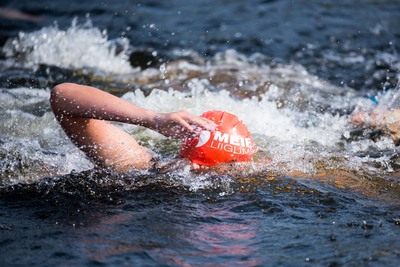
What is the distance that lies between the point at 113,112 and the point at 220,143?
920 mm

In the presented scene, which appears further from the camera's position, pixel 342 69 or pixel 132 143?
pixel 342 69

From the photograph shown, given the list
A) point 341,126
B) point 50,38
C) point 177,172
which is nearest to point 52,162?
point 177,172

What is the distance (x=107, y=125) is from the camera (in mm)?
5207

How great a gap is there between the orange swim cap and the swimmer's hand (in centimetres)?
43

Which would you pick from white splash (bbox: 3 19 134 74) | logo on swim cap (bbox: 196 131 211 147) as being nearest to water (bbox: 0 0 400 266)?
white splash (bbox: 3 19 134 74)

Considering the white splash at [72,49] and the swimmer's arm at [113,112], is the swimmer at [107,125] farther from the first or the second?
the white splash at [72,49]

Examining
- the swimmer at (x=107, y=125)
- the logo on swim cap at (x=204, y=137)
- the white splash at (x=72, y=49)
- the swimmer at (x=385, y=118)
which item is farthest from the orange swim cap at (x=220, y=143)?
the white splash at (x=72, y=49)

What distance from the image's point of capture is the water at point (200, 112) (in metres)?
4.22

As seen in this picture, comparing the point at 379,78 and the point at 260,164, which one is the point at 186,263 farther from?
the point at 379,78

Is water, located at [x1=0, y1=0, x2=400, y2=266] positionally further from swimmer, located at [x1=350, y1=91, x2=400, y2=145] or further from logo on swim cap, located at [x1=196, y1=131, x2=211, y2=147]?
logo on swim cap, located at [x1=196, y1=131, x2=211, y2=147]

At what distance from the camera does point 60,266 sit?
Result: 12.6 ft

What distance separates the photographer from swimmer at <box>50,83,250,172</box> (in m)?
4.36

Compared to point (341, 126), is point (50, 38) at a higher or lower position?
higher

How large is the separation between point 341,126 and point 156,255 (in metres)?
4.19
